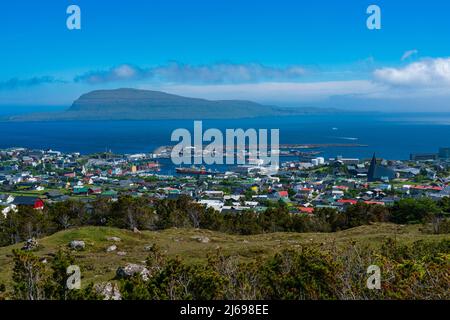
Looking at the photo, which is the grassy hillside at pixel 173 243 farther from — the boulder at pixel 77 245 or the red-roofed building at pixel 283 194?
the red-roofed building at pixel 283 194

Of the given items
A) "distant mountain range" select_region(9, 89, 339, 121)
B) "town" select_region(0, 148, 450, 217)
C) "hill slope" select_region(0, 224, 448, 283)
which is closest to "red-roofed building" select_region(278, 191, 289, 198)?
"town" select_region(0, 148, 450, 217)

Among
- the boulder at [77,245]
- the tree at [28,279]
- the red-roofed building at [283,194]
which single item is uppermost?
the tree at [28,279]

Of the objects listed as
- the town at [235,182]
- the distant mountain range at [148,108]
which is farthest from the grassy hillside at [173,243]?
the distant mountain range at [148,108]

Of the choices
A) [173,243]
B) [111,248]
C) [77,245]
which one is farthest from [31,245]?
[173,243]

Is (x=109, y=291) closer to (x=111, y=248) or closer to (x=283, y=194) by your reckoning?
(x=111, y=248)

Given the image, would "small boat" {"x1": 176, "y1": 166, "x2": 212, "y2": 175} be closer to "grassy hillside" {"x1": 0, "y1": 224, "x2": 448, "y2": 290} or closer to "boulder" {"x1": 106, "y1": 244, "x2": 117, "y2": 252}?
"grassy hillside" {"x1": 0, "y1": 224, "x2": 448, "y2": 290}
